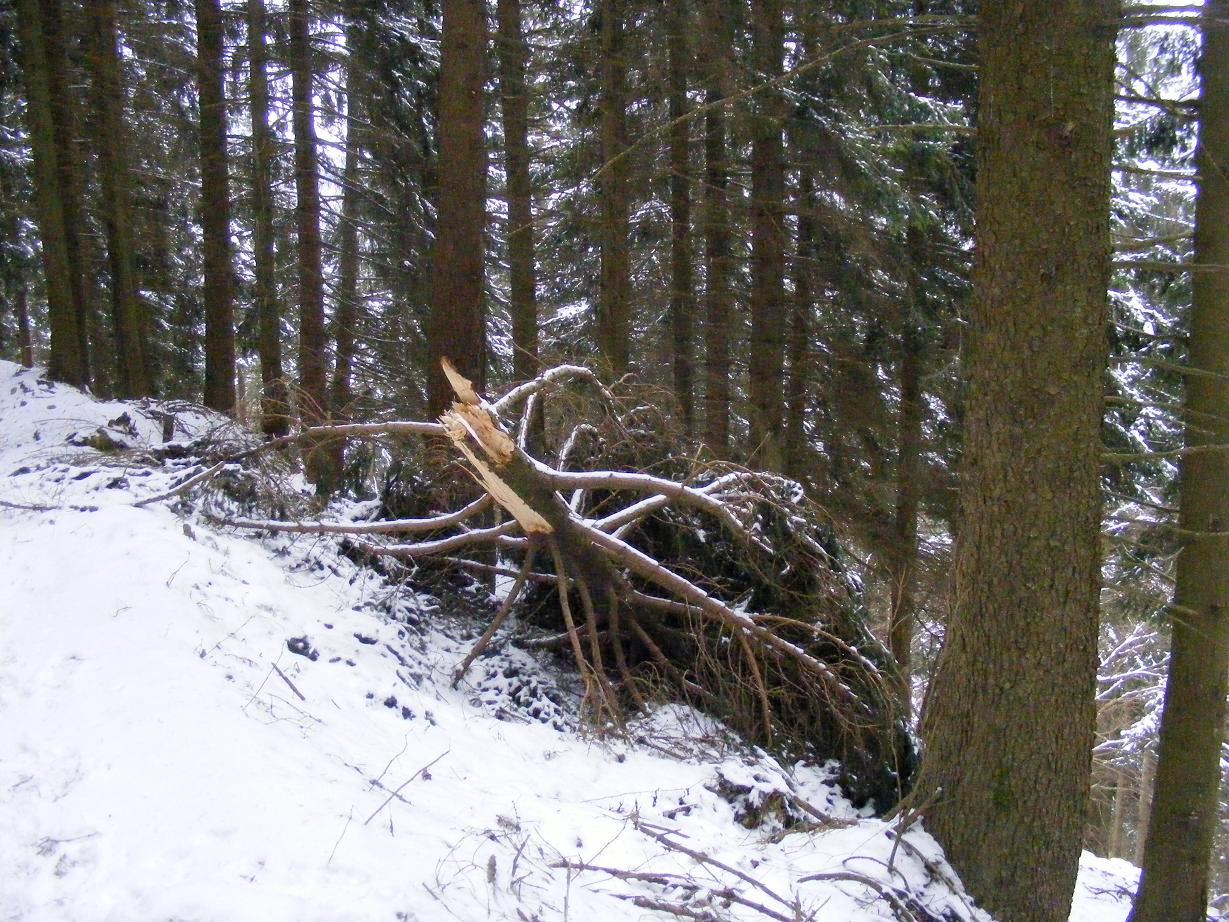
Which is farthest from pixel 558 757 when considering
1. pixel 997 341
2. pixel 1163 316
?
pixel 1163 316

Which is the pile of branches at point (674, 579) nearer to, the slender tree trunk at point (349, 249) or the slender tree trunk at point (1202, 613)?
the slender tree trunk at point (1202, 613)

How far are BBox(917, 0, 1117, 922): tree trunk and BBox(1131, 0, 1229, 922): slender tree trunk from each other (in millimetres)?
3013

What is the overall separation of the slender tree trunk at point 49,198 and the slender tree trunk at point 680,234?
836cm

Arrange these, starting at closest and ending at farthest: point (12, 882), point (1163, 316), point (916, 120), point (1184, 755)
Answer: point (12, 882) → point (1184, 755) → point (916, 120) → point (1163, 316)

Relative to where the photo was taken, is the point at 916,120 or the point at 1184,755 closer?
the point at 1184,755

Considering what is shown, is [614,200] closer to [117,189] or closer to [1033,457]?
[117,189]

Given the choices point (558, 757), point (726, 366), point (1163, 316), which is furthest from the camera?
point (726, 366)

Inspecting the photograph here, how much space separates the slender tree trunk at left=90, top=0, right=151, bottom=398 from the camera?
12.6 meters

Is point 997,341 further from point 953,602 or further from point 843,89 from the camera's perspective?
point 843,89

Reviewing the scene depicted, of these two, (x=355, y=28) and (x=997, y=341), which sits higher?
(x=355, y=28)

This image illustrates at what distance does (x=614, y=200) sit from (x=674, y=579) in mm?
6354

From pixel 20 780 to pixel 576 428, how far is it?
17.6ft

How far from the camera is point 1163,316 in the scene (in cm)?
1207

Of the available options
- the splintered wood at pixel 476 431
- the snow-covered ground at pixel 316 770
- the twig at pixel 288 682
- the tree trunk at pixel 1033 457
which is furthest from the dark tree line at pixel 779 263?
the twig at pixel 288 682
